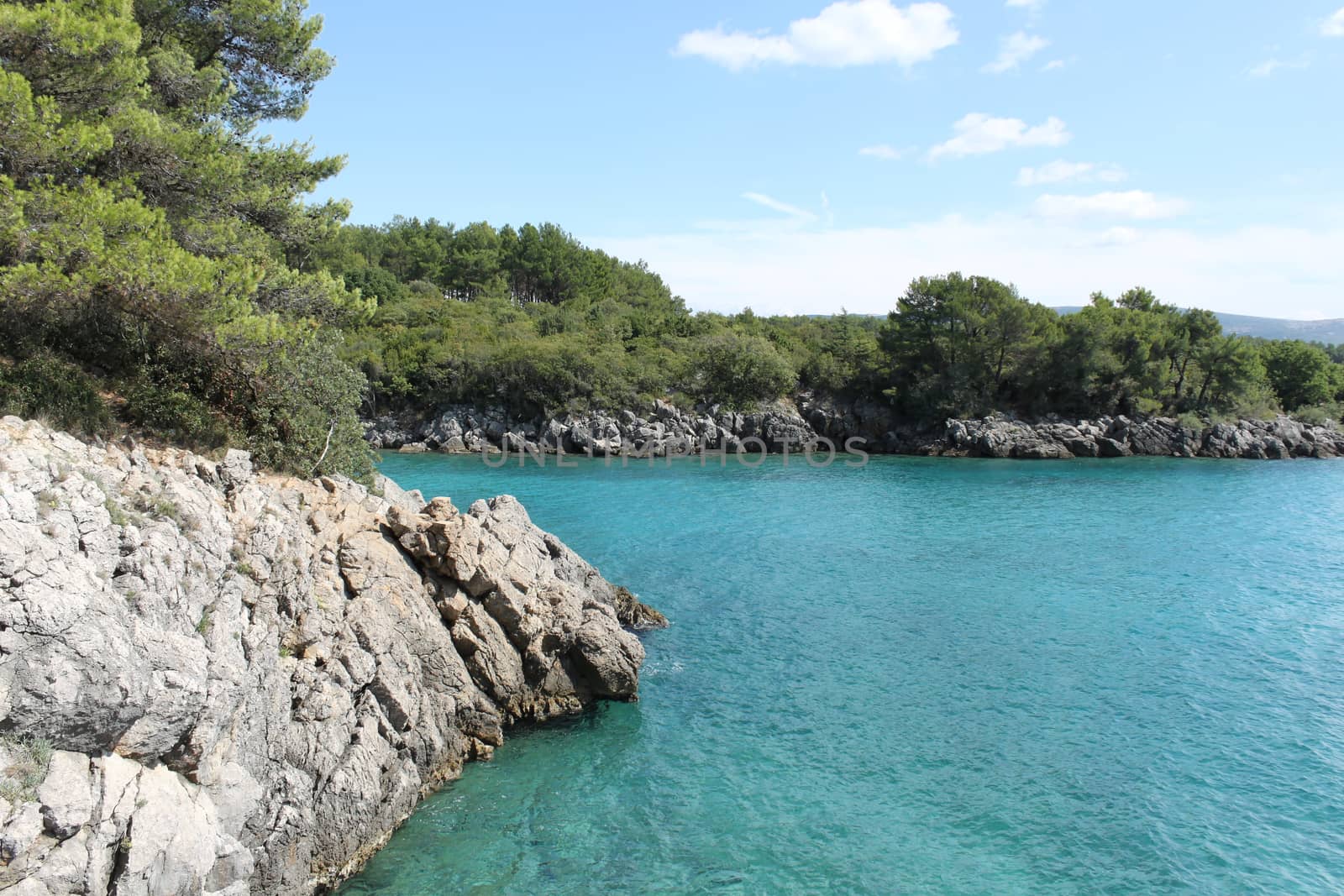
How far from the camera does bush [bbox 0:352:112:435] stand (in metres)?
11.2

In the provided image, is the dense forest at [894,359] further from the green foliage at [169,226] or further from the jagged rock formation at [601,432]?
the green foliage at [169,226]

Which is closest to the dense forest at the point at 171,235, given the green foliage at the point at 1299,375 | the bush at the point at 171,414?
the bush at the point at 171,414

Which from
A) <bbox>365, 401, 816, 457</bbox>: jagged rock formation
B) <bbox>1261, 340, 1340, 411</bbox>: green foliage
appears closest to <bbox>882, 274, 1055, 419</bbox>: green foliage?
<bbox>365, 401, 816, 457</bbox>: jagged rock formation

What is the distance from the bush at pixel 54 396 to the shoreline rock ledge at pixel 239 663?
0.64 meters

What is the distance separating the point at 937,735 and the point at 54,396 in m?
15.2

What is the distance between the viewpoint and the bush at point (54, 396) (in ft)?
36.9

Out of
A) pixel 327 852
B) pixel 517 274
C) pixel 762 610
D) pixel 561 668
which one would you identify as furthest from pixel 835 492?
pixel 517 274

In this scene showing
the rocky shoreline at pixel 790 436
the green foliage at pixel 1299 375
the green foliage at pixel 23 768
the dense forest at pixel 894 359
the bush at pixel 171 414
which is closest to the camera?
the green foliage at pixel 23 768

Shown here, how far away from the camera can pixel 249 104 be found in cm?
1902

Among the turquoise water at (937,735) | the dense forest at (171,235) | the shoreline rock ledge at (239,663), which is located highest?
the dense forest at (171,235)

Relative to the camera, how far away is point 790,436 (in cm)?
5697

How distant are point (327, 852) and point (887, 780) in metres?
8.20

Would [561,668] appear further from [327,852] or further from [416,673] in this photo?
[327,852]

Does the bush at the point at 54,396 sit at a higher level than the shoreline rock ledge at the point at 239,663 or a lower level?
higher
